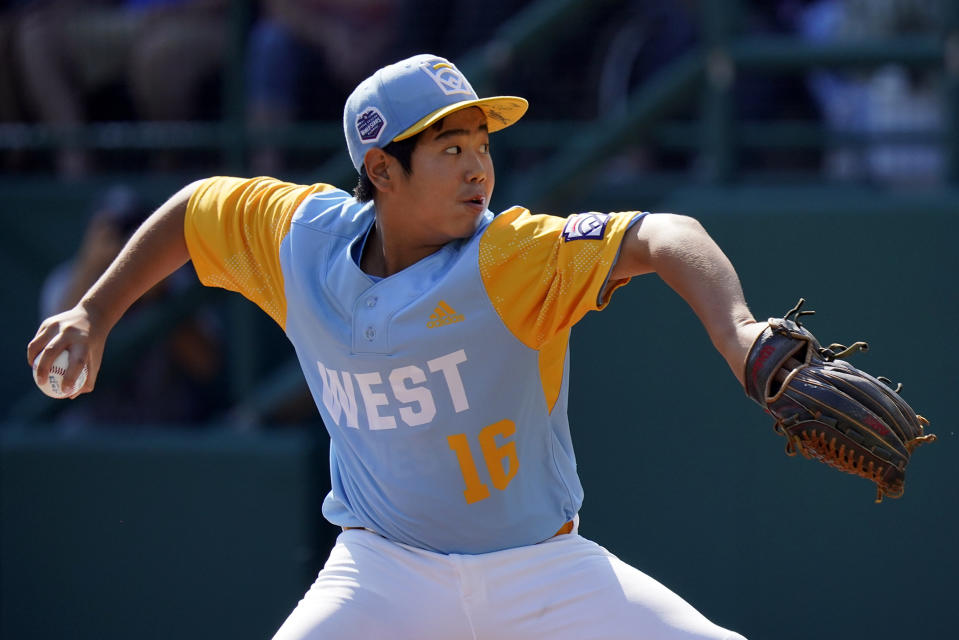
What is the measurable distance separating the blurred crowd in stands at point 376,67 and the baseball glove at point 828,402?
2.30 m

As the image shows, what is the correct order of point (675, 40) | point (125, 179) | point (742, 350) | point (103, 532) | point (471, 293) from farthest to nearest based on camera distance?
point (125, 179) → point (675, 40) → point (103, 532) → point (471, 293) → point (742, 350)

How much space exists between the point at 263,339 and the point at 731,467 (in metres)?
2.00

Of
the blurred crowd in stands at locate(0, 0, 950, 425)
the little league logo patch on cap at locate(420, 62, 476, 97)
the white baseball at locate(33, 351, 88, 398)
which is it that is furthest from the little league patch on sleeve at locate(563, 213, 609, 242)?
the blurred crowd in stands at locate(0, 0, 950, 425)

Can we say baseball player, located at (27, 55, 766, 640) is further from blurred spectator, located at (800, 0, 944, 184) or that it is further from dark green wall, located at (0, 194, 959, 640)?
blurred spectator, located at (800, 0, 944, 184)

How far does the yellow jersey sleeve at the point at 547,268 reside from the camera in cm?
245

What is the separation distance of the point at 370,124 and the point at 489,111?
271mm

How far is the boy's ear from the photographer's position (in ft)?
9.10

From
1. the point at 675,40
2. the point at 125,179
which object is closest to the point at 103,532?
the point at 125,179

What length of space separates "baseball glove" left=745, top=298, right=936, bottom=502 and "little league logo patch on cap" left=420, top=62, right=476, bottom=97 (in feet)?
3.06

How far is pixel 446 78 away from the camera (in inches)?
106

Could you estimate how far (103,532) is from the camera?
472 cm

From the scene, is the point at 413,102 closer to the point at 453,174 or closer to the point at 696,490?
the point at 453,174

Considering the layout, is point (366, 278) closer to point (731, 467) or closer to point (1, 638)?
point (731, 467)

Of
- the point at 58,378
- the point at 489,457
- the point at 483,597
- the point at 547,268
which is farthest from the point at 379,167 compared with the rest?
the point at 483,597
